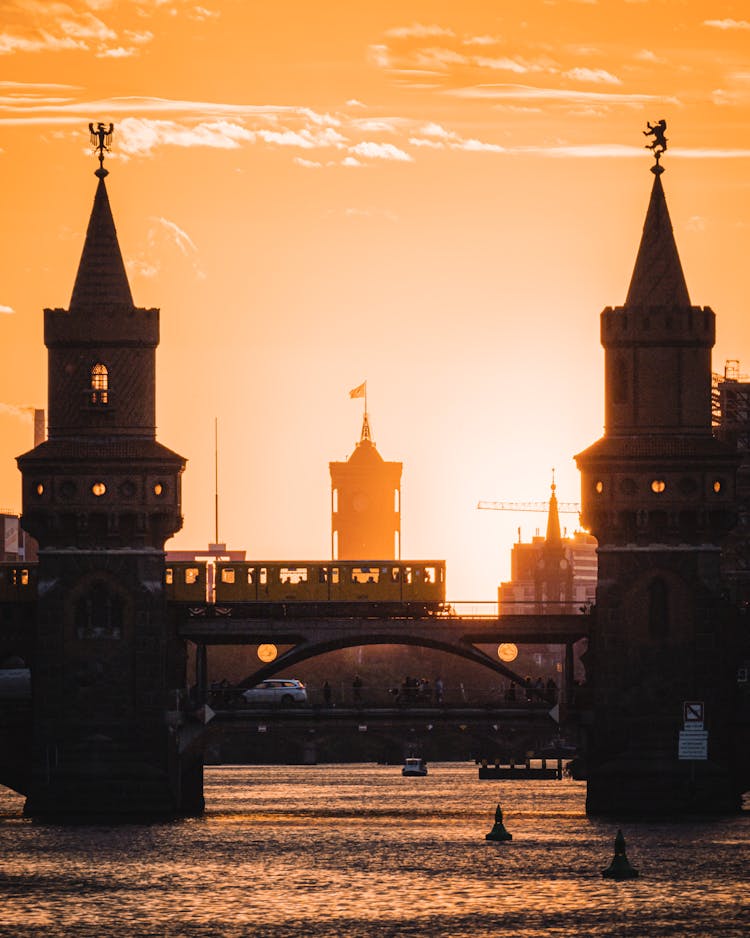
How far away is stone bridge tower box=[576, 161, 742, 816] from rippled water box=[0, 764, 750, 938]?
12.6 ft

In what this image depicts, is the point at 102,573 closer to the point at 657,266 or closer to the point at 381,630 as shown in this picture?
the point at 381,630

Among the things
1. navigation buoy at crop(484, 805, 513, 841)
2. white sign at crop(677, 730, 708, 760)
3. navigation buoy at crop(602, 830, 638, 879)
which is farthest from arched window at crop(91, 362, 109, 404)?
navigation buoy at crop(602, 830, 638, 879)

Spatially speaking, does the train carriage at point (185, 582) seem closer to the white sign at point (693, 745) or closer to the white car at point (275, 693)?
the white sign at point (693, 745)

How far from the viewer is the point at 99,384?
13600cm

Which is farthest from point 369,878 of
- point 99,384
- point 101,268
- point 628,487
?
point 101,268

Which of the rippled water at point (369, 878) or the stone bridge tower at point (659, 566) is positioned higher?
the stone bridge tower at point (659, 566)

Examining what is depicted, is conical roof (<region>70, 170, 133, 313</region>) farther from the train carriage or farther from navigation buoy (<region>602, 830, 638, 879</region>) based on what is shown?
navigation buoy (<region>602, 830, 638, 879</region>)

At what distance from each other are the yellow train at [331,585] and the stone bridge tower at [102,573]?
271 inches

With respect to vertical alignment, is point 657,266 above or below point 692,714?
above

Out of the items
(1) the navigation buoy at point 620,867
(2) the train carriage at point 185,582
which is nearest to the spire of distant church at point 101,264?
(2) the train carriage at point 185,582

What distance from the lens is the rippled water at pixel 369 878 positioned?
305 ft

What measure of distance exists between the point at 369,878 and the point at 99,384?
36688mm

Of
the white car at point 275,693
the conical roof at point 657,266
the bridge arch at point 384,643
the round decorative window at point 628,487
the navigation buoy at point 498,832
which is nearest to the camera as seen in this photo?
the navigation buoy at point 498,832

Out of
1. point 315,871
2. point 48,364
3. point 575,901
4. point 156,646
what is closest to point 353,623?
point 156,646
